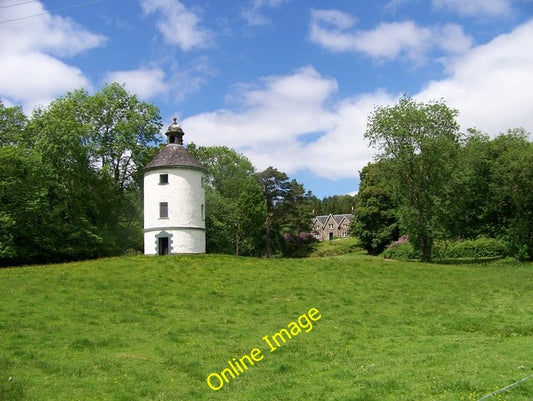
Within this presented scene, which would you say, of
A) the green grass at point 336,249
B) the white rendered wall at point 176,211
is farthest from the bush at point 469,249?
the white rendered wall at point 176,211

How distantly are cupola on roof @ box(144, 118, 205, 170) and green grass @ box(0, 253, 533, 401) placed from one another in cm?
1053

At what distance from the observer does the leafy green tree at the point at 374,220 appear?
76688 millimetres

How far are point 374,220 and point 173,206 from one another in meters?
43.7

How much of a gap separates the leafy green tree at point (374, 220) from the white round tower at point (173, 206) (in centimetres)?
4003

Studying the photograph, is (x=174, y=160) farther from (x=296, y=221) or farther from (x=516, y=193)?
(x=296, y=221)

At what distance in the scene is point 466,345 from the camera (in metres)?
15.3

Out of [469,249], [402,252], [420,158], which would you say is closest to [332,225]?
[402,252]

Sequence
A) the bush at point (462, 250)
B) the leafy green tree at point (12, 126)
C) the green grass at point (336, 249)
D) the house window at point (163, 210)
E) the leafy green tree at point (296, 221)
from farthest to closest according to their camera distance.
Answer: the green grass at point (336, 249) < the leafy green tree at point (296, 221) < the bush at point (462, 250) < the leafy green tree at point (12, 126) < the house window at point (163, 210)

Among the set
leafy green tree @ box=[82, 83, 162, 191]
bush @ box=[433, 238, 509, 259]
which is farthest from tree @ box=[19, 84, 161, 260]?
bush @ box=[433, 238, 509, 259]

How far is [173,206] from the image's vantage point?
41594mm

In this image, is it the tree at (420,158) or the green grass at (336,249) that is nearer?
the tree at (420,158)

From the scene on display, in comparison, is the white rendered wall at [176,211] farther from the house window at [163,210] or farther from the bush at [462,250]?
the bush at [462,250]

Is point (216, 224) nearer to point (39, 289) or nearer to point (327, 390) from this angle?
point (39, 289)

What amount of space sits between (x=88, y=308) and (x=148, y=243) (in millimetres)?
20802
